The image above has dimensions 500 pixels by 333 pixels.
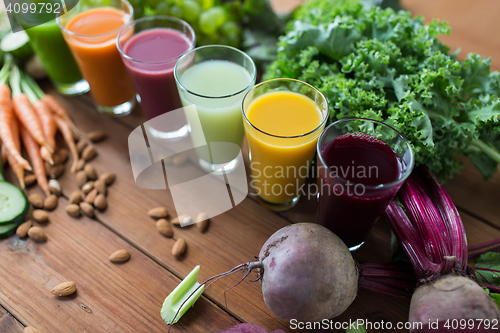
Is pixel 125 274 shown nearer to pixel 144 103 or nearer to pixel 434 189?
pixel 144 103

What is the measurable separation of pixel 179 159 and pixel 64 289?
61 centimetres

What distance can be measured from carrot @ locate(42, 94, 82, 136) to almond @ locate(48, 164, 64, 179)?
19 centimetres

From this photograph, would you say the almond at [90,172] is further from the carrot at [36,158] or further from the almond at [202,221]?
the almond at [202,221]

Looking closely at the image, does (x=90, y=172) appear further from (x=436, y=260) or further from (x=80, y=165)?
(x=436, y=260)

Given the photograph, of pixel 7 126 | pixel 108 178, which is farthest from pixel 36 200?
pixel 7 126

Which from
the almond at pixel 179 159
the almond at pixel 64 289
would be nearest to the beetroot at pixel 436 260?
the almond at pixel 179 159

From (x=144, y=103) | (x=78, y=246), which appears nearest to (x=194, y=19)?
(x=144, y=103)

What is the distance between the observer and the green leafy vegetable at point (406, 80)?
1158 millimetres

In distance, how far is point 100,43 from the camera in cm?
138

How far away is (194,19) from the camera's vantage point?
5.38 feet

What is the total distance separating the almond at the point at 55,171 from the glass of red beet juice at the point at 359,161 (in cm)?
102

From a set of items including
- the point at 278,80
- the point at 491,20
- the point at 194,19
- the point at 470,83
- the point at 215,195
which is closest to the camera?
the point at 278,80

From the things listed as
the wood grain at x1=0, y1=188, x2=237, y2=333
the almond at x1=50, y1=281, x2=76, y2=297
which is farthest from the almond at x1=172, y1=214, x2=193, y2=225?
the almond at x1=50, y1=281, x2=76, y2=297

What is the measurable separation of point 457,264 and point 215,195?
0.81m
